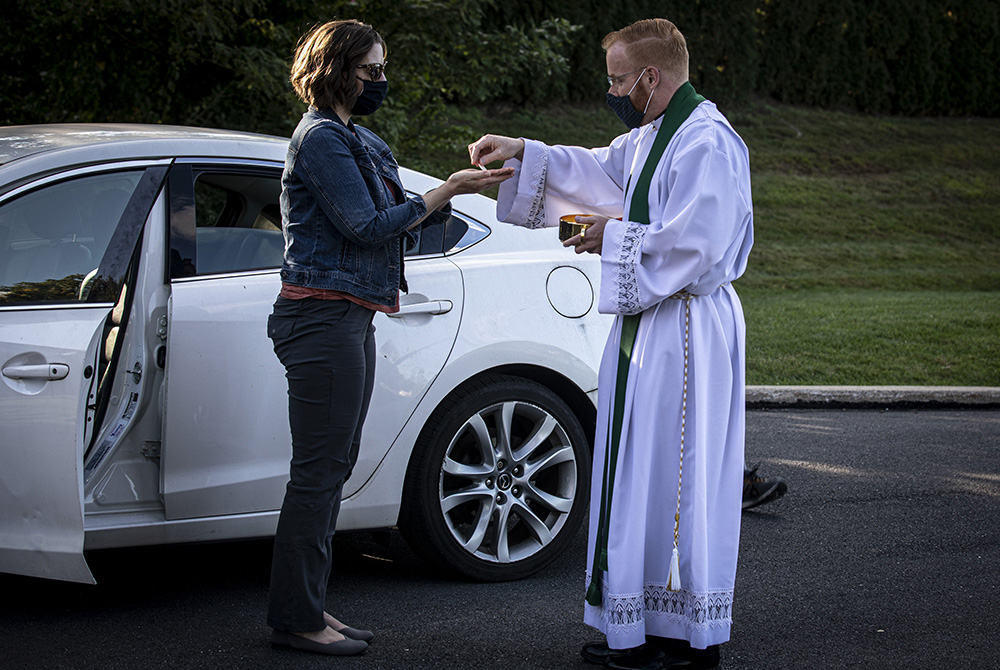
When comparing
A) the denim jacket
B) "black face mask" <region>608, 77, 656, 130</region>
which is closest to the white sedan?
the denim jacket

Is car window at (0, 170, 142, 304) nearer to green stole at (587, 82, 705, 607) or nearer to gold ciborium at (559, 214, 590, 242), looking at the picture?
gold ciborium at (559, 214, 590, 242)

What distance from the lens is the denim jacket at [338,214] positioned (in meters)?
3.07

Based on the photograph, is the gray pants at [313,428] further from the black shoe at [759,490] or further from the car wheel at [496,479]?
the black shoe at [759,490]

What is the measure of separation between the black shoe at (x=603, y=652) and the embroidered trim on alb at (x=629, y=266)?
3.40 feet

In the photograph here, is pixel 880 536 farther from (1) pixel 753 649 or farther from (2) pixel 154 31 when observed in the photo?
(2) pixel 154 31

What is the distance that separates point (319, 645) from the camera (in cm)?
328

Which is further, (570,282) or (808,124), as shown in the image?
(808,124)

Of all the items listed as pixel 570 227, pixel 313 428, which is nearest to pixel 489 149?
pixel 570 227

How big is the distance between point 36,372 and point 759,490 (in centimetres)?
314

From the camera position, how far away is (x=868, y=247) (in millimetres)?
15195

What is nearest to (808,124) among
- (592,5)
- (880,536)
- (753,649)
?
(592,5)

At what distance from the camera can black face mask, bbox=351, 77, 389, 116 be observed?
3.22 meters

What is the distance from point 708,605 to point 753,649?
16.1 inches

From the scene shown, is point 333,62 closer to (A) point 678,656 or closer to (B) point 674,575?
(B) point 674,575
